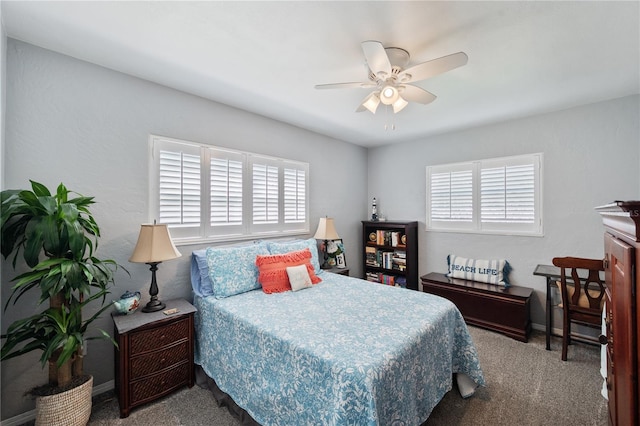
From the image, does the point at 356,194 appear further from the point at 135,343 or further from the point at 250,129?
the point at 135,343

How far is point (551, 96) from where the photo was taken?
9.09ft

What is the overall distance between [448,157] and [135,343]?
14.2 ft

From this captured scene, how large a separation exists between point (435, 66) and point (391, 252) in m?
3.18

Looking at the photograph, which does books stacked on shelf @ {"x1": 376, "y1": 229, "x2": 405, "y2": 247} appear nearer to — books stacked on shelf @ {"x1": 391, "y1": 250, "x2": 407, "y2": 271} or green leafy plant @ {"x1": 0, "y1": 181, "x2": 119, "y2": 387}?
books stacked on shelf @ {"x1": 391, "y1": 250, "x2": 407, "y2": 271}

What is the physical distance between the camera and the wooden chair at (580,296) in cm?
247

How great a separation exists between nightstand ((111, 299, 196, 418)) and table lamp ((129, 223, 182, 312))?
12cm

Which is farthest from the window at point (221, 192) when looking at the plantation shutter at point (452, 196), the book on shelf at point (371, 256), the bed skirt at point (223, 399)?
the plantation shutter at point (452, 196)

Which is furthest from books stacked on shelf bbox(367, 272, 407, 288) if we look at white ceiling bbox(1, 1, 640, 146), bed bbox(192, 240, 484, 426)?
white ceiling bbox(1, 1, 640, 146)

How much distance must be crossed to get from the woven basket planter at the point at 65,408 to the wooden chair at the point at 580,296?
3971mm

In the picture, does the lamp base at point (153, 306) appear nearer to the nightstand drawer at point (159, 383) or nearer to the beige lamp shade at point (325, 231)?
the nightstand drawer at point (159, 383)

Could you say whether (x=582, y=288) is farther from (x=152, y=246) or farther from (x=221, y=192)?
(x=152, y=246)

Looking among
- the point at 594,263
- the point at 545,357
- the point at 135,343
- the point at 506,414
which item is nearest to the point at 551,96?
the point at 594,263

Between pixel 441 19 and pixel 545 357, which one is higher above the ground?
pixel 441 19

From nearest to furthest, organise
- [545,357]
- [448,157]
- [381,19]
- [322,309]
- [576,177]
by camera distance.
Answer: [381,19] < [322,309] < [545,357] < [576,177] < [448,157]
